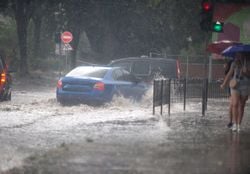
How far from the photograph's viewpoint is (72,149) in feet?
39.5

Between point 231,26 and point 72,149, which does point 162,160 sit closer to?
point 72,149

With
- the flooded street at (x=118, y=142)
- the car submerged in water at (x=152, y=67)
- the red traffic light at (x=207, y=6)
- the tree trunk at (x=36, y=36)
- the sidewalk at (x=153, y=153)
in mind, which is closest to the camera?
the sidewalk at (x=153, y=153)

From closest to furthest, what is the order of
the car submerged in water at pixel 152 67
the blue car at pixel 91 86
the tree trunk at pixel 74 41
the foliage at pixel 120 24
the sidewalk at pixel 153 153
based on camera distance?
1. the sidewalk at pixel 153 153
2. the blue car at pixel 91 86
3. the car submerged in water at pixel 152 67
4. the foliage at pixel 120 24
5. the tree trunk at pixel 74 41

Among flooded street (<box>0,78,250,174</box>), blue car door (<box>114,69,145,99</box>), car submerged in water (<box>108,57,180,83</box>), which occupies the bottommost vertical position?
flooded street (<box>0,78,250,174</box>)

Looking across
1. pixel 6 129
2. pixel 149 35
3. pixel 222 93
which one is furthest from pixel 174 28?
pixel 6 129

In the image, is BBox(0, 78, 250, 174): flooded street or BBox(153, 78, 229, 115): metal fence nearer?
BBox(0, 78, 250, 174): flooded street

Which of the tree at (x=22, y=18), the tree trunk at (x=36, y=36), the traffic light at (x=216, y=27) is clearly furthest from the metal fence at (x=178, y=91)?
the tree trunk at (x=36, y=36)

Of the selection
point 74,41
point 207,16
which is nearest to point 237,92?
point 207,16

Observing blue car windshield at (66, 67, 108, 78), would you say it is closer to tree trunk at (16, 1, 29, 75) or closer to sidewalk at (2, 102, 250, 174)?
sidewalk at (2, 102, 250, 174)

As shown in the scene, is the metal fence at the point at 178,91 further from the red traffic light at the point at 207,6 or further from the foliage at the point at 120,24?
the foliage at the point at 120,24

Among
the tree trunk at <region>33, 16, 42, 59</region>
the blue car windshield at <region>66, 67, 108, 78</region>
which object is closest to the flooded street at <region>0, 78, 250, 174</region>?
the blue car windshield at <region>66, 67, 108, 78</region>

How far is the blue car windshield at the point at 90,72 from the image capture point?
22495 mm

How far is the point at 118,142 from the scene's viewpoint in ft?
43.1

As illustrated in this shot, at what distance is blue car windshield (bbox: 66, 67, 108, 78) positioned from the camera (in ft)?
73.8
